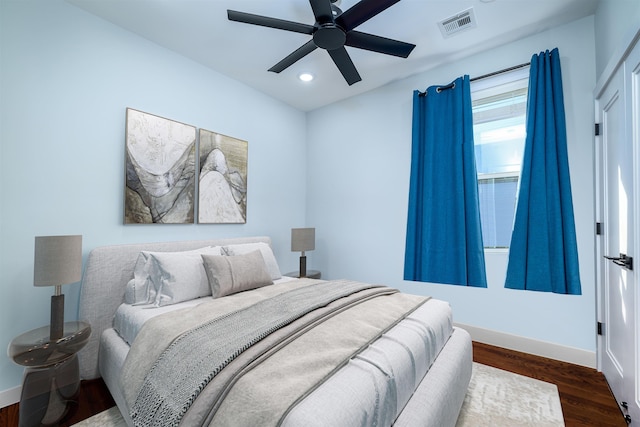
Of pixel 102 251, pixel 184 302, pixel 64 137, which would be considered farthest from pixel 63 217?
pixel 184 302

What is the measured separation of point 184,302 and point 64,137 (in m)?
1.54

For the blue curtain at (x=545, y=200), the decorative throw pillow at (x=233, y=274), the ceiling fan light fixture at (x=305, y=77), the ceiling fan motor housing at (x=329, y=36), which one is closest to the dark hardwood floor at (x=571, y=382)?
the blue curtain at (x=545, y=200)

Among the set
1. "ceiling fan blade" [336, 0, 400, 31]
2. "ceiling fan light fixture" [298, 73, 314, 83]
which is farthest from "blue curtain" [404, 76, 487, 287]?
"ceiling fan blade" [336, 0, 400, 31]

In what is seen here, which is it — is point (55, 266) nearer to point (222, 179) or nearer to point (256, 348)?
point (256, 348)

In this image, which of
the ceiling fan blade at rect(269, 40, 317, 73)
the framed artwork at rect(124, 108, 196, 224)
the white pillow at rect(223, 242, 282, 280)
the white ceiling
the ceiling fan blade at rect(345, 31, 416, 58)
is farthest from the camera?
the white pillow at rect(223, 242, 282, 280)

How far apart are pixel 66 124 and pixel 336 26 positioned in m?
2.12

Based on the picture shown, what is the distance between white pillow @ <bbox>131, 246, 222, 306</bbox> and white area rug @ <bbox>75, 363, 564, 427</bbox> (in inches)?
28.9

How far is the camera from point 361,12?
67.5 inches

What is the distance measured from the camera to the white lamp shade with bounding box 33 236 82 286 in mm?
1714

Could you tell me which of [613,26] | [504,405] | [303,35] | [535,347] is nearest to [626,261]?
[504,405]

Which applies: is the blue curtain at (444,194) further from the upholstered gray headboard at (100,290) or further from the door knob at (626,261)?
the upholstered gray headboard at (100,290)

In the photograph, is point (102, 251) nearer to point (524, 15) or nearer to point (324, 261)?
point (324, 261)

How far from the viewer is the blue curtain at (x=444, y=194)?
9.14 ft

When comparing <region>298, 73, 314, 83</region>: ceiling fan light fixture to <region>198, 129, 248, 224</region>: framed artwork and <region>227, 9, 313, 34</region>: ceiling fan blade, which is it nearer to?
<region>198, 129, 248, 224</region>: framed artwork
